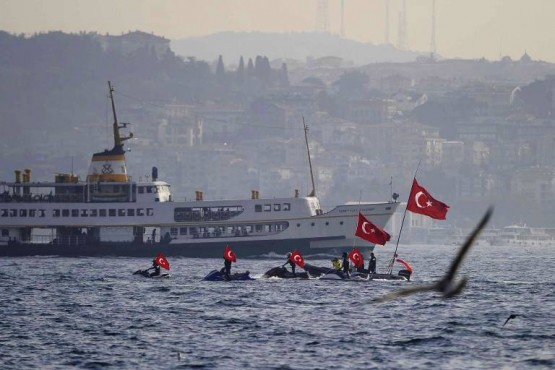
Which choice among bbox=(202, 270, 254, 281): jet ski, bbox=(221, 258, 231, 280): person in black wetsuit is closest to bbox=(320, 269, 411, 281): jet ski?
bbox=(202, 270, 254, 281): jet ski

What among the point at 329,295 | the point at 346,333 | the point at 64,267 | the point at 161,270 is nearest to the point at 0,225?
the point at 64,267

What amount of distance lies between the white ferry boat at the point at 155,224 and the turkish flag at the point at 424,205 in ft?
126

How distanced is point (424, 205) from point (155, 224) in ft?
138

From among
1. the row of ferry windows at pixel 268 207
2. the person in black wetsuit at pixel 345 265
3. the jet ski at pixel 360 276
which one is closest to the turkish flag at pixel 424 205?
the person in black wetsuit at pixel 345 265

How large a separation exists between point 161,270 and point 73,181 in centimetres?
2527

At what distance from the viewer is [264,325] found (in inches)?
2429

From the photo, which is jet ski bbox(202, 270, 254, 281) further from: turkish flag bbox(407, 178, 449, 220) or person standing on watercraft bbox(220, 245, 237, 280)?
turkish flag bbox(407, 178, 449, 220)

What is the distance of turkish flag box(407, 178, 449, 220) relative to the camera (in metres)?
75.4

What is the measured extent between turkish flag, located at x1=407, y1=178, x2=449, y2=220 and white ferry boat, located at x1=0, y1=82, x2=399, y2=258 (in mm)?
38503

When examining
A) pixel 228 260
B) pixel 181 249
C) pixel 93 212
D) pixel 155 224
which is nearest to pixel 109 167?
pixel 93 212

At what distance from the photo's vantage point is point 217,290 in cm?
7794

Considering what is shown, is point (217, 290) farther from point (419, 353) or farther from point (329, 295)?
point (419, 353)

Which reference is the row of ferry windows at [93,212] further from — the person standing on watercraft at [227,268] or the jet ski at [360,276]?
the jet ski at [360,276]

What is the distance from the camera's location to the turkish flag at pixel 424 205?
7544cm
